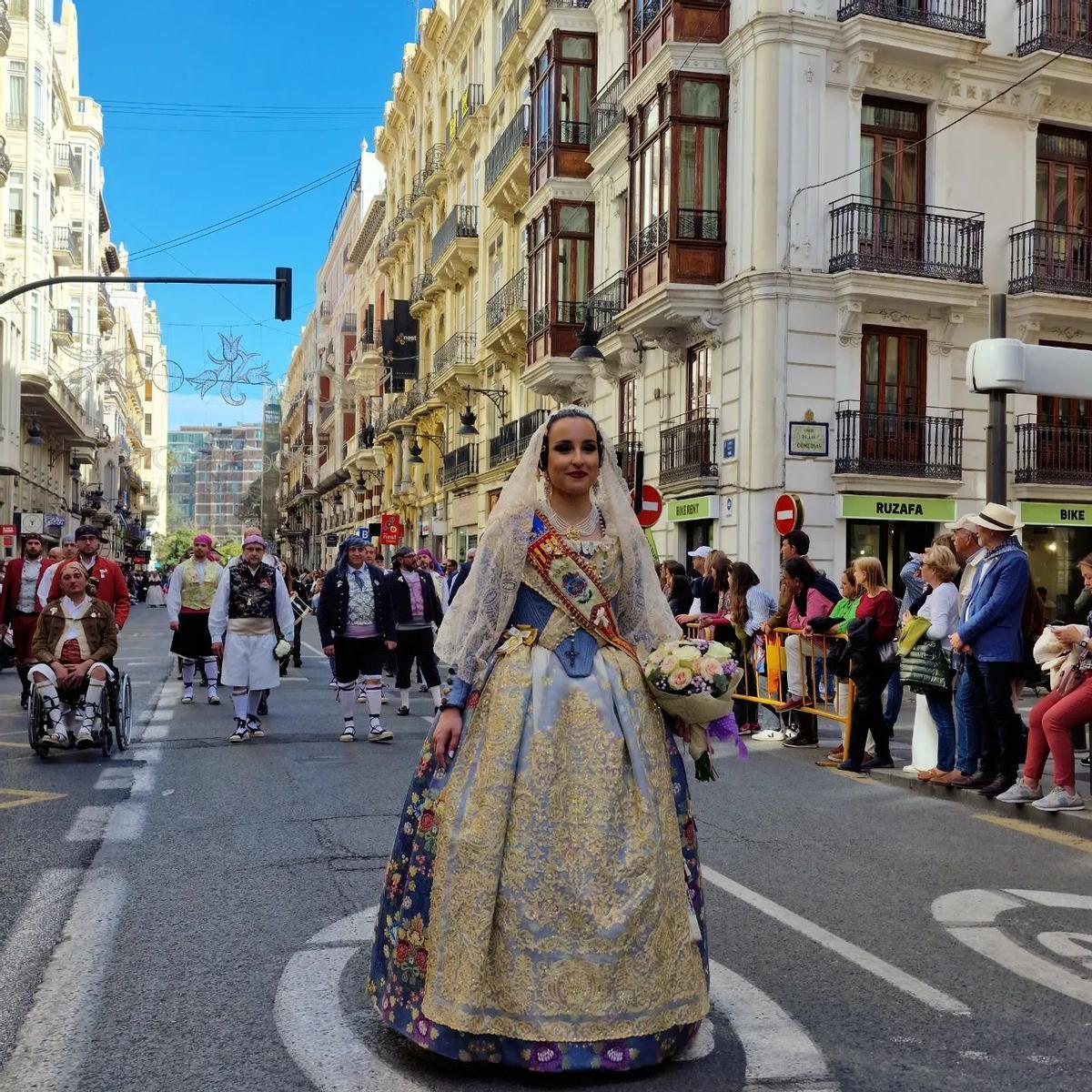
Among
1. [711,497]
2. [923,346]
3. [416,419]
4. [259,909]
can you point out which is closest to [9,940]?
[259,909]

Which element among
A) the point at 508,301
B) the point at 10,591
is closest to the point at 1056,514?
the point at 508,301

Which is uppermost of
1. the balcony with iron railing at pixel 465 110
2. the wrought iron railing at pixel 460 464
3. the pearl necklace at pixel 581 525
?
the balcony with iron railing at pixel 465 110

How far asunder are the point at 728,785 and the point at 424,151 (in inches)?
1694

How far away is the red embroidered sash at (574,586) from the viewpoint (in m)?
4.06

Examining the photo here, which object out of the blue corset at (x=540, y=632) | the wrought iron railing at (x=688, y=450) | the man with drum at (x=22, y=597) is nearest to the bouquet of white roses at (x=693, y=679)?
the blue corset at (x=540, y=632)

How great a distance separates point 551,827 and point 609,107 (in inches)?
987

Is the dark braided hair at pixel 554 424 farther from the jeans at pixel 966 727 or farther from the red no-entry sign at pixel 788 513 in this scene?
the red no-entry sign at pixel 788 513

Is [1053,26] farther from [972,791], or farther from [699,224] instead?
[972,791]

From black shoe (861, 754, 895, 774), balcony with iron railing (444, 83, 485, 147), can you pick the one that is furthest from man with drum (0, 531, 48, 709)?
balcony with iron railing (444, 83, 485, 147)

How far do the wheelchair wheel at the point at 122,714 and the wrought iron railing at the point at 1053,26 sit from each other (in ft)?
61.6

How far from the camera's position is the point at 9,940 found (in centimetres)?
506

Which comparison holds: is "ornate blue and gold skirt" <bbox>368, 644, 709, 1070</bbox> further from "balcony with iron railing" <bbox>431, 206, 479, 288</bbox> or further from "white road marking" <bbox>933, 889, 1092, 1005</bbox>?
"balcony with iron railing" <bbox>431, 206, 479, 288</bbox>

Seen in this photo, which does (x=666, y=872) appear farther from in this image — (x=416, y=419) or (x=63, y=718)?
(x=416, y=419)

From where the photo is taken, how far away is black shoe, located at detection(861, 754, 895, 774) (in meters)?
9.87
